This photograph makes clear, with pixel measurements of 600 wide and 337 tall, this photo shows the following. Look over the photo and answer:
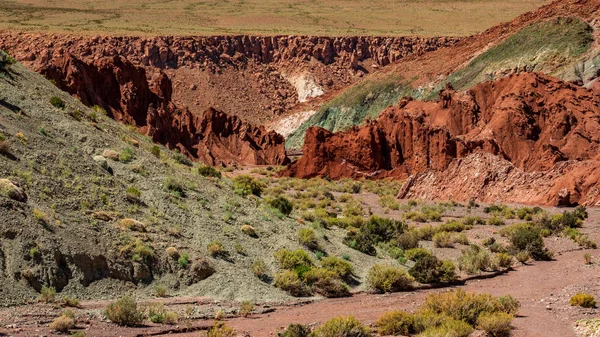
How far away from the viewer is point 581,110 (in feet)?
202

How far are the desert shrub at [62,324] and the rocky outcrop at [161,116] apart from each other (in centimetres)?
5156

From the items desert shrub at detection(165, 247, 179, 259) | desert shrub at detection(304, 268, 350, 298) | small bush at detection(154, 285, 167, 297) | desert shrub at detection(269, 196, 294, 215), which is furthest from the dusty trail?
desert shrub at detection(269, 196, 294, 215)

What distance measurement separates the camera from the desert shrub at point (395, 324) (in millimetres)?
16969

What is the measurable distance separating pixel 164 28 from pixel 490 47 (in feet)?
274

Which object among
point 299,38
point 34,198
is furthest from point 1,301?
point 299,38

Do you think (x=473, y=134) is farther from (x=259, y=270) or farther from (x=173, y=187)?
(x=259, y=270)

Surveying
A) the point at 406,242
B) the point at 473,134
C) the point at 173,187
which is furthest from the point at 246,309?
the point at 473,134

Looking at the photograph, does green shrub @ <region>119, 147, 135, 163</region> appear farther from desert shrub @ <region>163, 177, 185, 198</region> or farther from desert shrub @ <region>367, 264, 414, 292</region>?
desert shrub @ <region>367, 264, 414, 292</region>

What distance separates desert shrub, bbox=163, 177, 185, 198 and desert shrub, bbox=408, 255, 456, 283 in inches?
330

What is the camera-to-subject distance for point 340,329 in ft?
52.2

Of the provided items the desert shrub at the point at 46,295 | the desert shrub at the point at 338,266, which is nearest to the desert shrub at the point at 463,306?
the desert shrub at the point at 338,266

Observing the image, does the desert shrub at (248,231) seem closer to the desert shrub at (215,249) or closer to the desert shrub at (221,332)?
the desert shrub at (215,249)

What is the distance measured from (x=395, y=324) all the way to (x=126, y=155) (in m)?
13.6

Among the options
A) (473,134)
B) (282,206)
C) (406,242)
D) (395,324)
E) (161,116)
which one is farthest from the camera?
(161,116)
